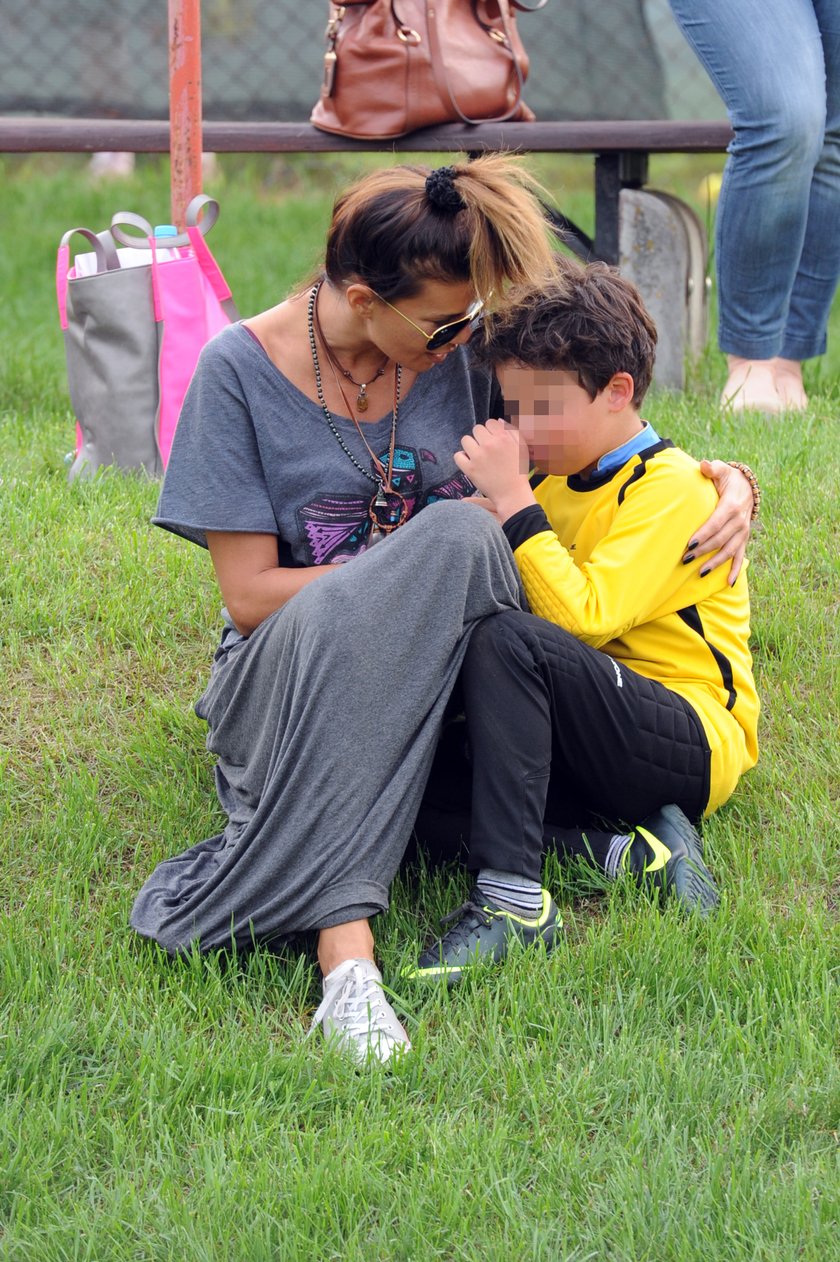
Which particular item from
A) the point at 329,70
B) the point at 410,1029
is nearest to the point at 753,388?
the point at 329,70

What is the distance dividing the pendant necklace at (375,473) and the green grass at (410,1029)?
65cm

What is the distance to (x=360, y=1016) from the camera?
7.11ft

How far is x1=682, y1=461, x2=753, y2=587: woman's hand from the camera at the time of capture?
2.49m

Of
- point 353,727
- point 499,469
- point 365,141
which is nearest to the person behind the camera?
point 353,727

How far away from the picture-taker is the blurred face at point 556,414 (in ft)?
8.29

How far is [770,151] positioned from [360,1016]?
2674 mm

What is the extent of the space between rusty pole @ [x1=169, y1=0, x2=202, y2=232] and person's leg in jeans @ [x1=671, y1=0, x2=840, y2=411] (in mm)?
1269

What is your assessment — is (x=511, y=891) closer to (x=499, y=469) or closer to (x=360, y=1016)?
(x=360, y=1016)

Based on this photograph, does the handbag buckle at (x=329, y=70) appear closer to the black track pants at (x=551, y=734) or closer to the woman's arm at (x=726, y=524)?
the woman's arm at (x=726, y=524)

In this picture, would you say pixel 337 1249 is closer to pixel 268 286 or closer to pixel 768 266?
pixel 768 266

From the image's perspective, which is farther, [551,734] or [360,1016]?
[551,734]

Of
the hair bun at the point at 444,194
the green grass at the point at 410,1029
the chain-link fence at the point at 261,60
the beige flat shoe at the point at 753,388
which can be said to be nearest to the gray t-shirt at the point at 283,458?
the hair bun at the point at 444,194

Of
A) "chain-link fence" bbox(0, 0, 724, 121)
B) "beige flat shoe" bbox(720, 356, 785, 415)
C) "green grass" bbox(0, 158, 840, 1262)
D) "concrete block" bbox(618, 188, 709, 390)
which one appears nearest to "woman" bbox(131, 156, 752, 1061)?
"green grass" bbox(0, 158, 840, 1262)

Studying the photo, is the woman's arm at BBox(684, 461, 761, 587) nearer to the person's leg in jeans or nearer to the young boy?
the young boy
